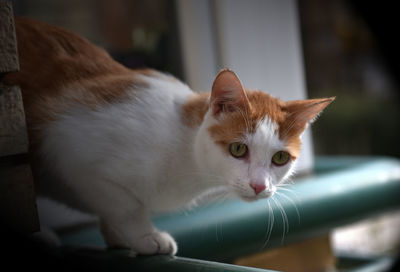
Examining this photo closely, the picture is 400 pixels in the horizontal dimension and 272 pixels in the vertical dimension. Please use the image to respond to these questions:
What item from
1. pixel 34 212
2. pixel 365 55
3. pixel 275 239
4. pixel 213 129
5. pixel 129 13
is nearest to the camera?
pixel 34 212

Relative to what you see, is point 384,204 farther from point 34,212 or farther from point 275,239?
point 34,212

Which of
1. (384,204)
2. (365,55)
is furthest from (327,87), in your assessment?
(384,204)

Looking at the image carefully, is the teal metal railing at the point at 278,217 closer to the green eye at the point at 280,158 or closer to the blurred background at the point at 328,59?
the green eye at the point at 280,158

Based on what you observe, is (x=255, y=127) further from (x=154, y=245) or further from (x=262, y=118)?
(x=154, y=245)

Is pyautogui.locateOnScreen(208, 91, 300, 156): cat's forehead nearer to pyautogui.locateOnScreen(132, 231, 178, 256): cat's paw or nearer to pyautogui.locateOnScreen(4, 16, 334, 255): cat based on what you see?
pyautogui.locateOnScreen(4, 16, 334, 255): cat

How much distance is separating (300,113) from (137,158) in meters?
0.39

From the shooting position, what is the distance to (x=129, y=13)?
1.89 metres

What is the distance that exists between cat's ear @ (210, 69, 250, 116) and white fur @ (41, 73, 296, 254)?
1.4 inches

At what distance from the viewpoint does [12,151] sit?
89cm

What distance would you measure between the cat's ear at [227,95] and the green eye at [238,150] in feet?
0.29

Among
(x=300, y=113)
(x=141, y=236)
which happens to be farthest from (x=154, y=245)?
(x=300, y=113)

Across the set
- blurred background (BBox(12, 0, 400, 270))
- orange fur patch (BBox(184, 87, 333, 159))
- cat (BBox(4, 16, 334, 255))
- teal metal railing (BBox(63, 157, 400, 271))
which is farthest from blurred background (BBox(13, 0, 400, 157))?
orange fur patch (BBox(184, 87, 333, 159))

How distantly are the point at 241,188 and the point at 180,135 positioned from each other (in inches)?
8.3

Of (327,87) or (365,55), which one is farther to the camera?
(327,87)
